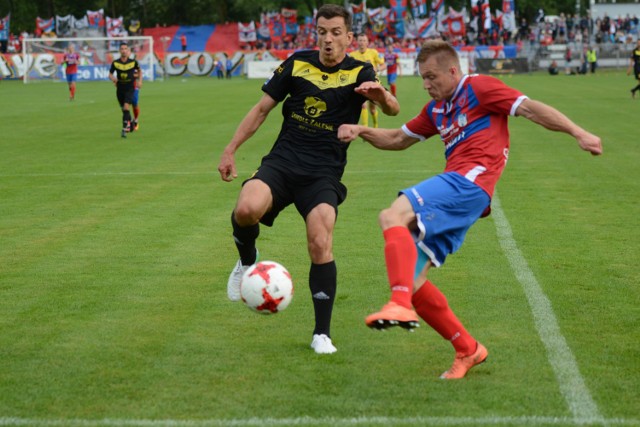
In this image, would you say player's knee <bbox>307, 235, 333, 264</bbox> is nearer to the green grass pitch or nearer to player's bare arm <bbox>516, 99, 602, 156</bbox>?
the green grass pitch

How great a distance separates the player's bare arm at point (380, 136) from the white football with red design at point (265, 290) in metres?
0.95

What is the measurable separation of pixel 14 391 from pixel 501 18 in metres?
69.3

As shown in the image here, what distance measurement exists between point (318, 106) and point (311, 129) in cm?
16

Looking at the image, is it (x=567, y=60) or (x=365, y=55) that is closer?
(x=365, y=55)

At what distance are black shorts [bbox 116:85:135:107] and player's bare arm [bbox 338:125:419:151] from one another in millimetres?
18176

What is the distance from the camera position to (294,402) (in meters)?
5.20

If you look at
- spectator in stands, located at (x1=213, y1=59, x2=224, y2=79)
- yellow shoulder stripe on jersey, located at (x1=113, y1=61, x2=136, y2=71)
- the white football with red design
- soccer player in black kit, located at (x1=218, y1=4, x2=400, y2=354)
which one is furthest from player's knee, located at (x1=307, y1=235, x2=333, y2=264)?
spectator in stands, located at (x1=213, y1=59, x2=224, y2=79)

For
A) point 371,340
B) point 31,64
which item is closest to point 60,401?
point 371,340

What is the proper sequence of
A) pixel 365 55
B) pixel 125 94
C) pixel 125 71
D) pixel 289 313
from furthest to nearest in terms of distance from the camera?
pixel 125 71, pixel 125 94, pixel 365 55, pixel 289 313

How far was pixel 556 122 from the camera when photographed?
5484mm

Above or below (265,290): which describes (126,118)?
below

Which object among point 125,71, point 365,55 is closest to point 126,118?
point 125,71

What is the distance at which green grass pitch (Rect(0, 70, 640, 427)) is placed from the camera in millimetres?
5160

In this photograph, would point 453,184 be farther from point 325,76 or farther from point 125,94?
point 125,94
